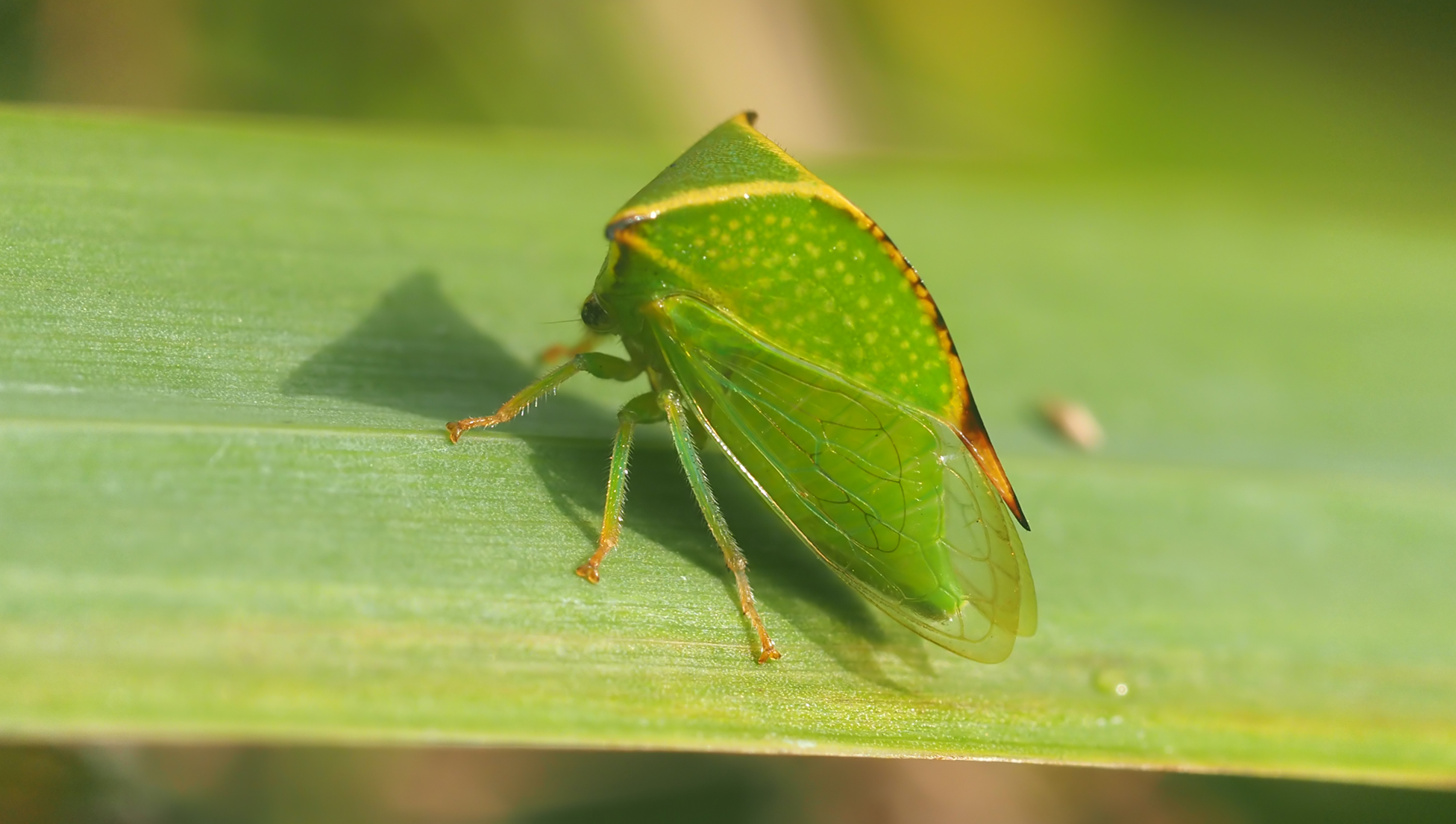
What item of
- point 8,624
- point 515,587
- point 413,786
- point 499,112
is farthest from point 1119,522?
point 499,112

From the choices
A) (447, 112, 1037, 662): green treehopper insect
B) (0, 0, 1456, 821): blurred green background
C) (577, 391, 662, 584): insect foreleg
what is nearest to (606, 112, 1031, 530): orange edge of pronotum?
(447, 112, 1037, 662): green treehopper insect

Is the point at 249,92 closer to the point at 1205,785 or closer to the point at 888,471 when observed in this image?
the point at 888,471

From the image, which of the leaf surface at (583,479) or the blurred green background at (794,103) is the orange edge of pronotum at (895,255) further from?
the blurred green background at (794,103)

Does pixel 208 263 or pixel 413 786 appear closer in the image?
pixel 208 263

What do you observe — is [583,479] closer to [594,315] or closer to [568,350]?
[594,315]

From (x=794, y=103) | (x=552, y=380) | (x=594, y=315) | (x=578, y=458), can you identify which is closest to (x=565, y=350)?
(x=594, y=315)

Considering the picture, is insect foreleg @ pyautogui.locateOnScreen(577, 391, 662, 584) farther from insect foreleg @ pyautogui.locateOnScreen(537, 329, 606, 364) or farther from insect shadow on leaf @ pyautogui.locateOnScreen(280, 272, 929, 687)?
insect foreleg @ pyautogui.locateOnScreen(537, 329, 606, 364)

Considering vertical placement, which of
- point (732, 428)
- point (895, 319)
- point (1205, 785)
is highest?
point (895, 319)
